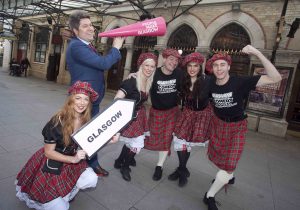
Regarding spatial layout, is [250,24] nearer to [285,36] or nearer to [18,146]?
[285,36]

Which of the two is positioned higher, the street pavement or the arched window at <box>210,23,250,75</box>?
the arched window at <box>210,23,250,75</box>

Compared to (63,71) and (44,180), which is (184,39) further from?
(44,180)

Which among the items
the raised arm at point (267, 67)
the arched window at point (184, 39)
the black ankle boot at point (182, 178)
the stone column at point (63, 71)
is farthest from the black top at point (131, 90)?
the stone column at point (63, 71)

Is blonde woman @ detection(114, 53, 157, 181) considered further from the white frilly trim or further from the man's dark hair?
the white frilly trim

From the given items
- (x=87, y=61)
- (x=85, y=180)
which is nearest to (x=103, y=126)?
(x=85, y=180)

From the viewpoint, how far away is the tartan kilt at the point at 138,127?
3094 millimetres

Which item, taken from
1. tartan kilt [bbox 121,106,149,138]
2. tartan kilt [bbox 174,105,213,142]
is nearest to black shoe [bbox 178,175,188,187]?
tartan kilt [bbox 174,105,213,142]

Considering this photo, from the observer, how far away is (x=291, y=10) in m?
7.51

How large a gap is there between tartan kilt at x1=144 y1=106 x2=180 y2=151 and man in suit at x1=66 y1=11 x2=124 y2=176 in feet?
3.32

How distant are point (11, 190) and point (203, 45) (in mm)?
8298

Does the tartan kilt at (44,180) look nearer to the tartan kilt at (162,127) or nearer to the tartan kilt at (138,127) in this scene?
the tartan kilt at (138,127)

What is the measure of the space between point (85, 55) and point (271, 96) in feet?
24.1

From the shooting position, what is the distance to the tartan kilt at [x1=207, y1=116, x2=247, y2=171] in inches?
106

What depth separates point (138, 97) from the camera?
304 centimetres
